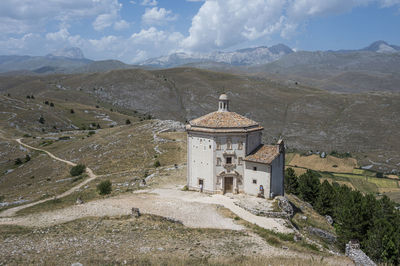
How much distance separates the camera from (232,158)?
4328cm

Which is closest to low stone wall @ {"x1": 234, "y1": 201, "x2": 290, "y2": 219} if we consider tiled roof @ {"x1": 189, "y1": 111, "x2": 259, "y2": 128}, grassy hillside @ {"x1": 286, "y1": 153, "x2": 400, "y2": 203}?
tiled roof @ {"x1": 189, "y1": 111, "x2": 259, "y2": 128}

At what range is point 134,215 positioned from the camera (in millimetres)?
33250

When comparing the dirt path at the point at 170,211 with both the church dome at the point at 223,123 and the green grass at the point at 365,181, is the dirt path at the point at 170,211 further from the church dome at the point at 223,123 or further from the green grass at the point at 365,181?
the green grass at the point at 365,181

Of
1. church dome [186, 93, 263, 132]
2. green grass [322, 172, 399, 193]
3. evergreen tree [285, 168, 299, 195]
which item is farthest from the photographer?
green grass [322, 172, 399, 193]

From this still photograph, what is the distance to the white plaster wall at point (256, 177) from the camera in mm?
41281

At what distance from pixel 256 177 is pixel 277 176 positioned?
3339 mm

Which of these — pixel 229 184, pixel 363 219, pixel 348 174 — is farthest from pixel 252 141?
pixel 348 174

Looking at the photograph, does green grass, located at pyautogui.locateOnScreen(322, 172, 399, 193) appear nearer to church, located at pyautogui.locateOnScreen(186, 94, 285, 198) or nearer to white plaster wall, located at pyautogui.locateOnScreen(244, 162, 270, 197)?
church, located at pyautogui.locateOnScreen(186, 94, 285, 198)

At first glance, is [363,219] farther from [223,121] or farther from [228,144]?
[223,121]

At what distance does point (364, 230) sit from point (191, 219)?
22.3m

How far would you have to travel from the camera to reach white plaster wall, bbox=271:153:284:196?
4181 centimetres

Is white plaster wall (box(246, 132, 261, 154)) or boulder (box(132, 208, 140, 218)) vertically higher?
white plaster wall (box(246, 132, 261, 154))

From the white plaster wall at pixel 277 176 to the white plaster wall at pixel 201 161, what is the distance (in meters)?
8.60

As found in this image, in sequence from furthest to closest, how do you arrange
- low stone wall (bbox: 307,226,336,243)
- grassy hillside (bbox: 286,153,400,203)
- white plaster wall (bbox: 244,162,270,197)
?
grassy hillside (bbox: 286,153,400,203), white plaster wall (bbox: 244,162,270,197), low stone wall (bbox: 307,226,336,243)
